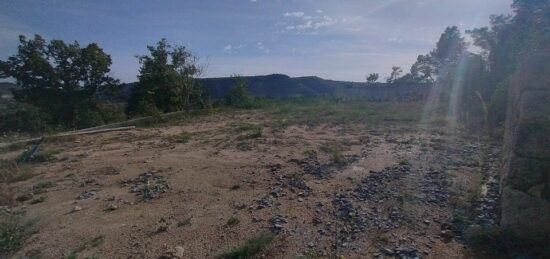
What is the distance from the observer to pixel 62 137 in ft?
26.7

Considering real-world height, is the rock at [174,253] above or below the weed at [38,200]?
below

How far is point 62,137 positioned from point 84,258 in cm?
637

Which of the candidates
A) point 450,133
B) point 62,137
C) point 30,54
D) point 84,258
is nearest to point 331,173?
point 84,258

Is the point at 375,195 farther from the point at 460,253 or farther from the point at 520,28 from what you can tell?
the point at 520,28

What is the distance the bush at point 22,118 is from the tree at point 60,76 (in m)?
1.16

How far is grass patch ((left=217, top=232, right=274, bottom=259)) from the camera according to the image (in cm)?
287

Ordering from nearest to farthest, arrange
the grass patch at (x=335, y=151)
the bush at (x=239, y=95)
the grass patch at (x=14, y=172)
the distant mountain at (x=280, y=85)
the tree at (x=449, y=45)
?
the grass patch at (x=14, y=172)
the grass patch at (x=335, y=151)
the bush at (x=239, y=95)
the tree at (x=449, y=45)
the distant mountain at (x=280, y=85)

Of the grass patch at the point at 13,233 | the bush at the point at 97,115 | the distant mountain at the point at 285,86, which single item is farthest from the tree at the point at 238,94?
the distant mountain at the point at 285,86

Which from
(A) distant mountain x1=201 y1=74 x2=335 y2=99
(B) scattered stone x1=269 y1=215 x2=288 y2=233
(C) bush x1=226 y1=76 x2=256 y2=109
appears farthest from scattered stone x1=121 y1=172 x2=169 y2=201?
(A) distant mountain x1=201 y1=74 x2=335 y2=99

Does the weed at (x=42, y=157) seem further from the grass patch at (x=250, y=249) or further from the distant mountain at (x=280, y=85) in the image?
the distant mountain at (x=280, y=85)

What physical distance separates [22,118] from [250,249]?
16.3 meters

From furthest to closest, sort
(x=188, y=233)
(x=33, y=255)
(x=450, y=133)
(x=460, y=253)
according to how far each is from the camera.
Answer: (x=450, y=133) → (x=188, y=233) → (x=33, y=255) → (x=460, y=253)

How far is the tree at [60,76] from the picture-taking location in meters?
15.9

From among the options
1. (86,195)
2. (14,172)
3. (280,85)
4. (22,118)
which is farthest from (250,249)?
(280,85)
